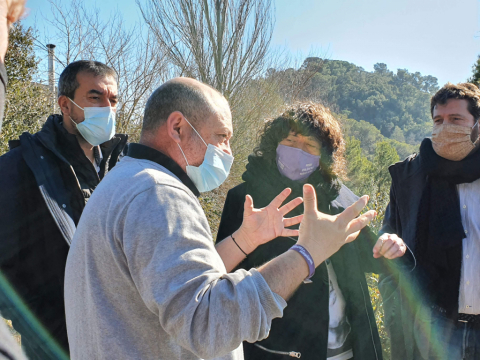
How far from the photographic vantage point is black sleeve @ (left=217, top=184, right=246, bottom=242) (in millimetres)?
2158

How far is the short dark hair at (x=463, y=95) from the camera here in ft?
7.55

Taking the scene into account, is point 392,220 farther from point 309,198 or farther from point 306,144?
point 309,198

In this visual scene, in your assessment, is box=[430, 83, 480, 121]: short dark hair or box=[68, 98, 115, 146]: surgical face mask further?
box=[68, 98, 115, 146]: surgical face mask

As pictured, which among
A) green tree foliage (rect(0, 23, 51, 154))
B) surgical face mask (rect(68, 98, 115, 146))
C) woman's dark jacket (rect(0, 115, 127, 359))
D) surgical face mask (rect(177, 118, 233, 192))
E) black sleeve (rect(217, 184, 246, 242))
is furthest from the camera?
green tree foliage (rect(0, 23, 51, 154))

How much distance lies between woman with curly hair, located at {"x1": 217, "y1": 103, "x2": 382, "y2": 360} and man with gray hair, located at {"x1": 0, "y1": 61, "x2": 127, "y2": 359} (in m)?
0.87

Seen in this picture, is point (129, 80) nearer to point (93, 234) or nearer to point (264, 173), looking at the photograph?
point (264, 173)

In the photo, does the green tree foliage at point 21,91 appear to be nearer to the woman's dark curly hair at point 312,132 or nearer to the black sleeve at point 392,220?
the woman's dark curly hair at point 312,132

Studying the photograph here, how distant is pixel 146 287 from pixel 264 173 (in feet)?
4.62

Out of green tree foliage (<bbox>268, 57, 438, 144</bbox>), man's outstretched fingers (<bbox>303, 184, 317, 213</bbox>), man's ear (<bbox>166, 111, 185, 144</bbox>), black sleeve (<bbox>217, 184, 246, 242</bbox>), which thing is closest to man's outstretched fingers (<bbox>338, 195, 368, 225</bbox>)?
man's outstretched fingers (<bbox>303, 184, 317, 213</bbox>)

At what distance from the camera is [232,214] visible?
221cm

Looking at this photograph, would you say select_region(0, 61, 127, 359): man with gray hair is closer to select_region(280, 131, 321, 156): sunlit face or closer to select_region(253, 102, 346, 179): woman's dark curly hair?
select_region(253, 102, 346, 179): woman's dark curly hair

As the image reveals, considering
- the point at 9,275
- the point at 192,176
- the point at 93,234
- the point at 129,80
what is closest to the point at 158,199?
the point at 93,234

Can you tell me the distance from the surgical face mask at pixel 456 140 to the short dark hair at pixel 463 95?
101mm

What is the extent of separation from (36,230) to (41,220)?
0.06 m
